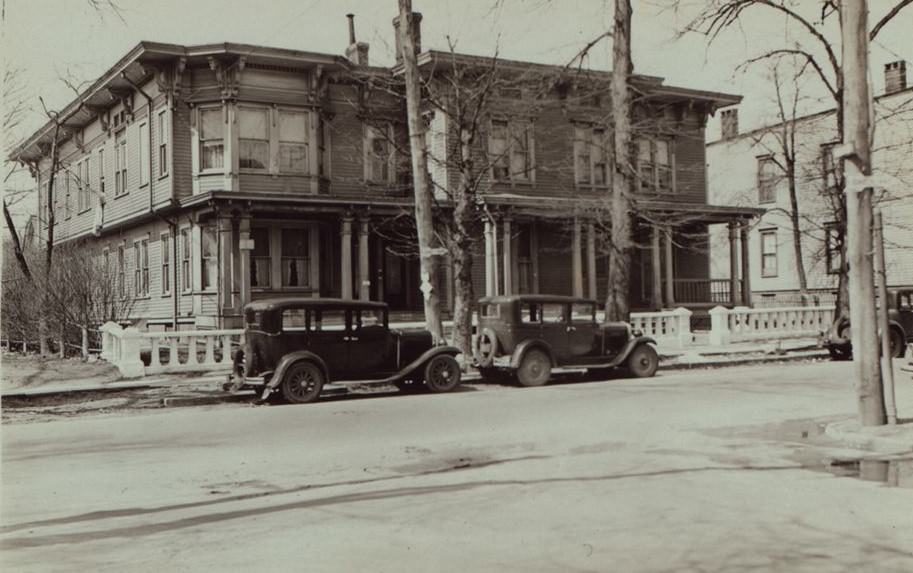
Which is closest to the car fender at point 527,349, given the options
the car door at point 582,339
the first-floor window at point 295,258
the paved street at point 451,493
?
the car door at point 582,339

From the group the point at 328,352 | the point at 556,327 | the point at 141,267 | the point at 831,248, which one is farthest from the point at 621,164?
the point at 831,248

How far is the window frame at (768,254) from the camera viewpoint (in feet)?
131

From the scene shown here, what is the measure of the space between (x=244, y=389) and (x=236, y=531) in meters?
8.33

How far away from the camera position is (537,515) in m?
6.20

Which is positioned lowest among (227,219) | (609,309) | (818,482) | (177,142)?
(818,482)

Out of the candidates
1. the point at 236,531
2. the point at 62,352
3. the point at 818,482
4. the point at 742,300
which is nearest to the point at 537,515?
the point at 236,531

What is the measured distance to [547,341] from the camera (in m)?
16.2

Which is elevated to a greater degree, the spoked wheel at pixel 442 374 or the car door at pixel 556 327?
the car door at pixel 556 327

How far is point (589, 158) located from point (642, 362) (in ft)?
46.7

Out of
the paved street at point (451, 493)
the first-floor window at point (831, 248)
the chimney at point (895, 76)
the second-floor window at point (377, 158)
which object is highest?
the chimney at point (895, 76)

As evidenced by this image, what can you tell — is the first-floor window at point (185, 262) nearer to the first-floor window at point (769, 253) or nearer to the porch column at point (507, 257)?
the porch column at point (507, 257)

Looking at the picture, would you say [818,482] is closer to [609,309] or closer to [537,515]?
[537,515]

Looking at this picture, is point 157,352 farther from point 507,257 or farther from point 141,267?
point 141,267

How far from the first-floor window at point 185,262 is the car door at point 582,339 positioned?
44.1 ft
